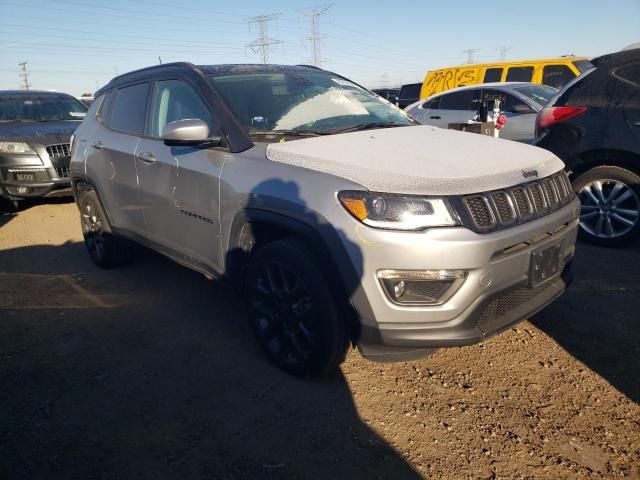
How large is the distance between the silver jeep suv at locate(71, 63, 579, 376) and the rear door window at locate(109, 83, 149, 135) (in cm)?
5

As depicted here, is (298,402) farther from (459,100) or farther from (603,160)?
(459,100)

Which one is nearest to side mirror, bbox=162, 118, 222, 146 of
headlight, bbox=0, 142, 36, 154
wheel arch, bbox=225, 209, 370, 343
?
wheel arch, bbox=225, 209, 370, 343

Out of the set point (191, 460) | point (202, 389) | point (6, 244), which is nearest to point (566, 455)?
point (191, 460)

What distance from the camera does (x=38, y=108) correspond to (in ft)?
25.2

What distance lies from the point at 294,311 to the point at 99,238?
2809 mm

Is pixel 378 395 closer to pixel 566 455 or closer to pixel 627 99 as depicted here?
pixel 566 455

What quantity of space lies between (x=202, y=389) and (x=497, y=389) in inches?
63.6

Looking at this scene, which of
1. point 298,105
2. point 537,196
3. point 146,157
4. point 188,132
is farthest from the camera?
point 146,157

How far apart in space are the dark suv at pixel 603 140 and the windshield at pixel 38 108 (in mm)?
7161

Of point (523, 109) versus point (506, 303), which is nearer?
point (506, 303)

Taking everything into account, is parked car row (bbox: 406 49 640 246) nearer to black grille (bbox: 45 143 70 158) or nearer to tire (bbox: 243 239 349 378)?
tire (bbox: 243 239 349 378)

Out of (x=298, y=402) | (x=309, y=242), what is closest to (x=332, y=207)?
(x=309, y=242)

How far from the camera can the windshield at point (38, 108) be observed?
7402 millimetres

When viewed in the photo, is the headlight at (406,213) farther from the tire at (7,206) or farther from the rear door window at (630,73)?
the tire at (7,206)
